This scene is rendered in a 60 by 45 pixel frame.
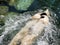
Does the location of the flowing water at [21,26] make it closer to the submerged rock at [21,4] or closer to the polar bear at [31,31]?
the polar bear at [31,31]

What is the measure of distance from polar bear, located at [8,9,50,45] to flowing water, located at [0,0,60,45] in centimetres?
15

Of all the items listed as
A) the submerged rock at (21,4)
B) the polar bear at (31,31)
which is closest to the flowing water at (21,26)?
the polar bear at (31,31)

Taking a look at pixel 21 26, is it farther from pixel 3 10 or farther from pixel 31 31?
pixel 3 10

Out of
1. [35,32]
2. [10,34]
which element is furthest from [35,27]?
[10,34]

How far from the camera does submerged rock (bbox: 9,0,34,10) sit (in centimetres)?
679

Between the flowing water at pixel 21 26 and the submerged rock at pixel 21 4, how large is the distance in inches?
17.1

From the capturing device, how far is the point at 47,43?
4488 mm

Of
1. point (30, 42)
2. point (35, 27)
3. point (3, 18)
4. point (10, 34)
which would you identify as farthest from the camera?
point (3, 18)

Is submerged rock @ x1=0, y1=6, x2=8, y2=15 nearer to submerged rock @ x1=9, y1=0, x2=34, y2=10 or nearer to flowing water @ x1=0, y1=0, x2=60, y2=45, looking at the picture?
flowing water @ x1=0, y1=0, x2=60, y2=45

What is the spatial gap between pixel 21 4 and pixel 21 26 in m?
1.78

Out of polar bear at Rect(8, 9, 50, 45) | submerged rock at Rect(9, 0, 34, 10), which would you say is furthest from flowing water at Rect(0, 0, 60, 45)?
submerged rock at Rect(9, 0, 34, 10)

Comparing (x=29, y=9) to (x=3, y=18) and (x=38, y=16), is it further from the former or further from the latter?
(x=38, y=16)

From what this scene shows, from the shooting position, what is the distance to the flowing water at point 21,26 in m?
4.66

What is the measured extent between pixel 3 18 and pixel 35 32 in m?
2.05
